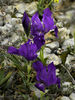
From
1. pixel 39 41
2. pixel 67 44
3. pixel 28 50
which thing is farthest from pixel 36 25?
pixel 67 44

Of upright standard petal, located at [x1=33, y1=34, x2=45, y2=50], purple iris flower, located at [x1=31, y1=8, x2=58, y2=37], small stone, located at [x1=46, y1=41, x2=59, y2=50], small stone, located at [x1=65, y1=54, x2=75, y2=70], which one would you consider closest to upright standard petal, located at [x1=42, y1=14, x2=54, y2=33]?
purple iris flower, located at [x1=31, y1=8, x2=58, y2=37]

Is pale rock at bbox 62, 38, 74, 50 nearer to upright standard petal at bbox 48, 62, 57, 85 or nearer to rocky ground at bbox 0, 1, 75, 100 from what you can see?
rocky ground at bbox 0, 1, 75, 100

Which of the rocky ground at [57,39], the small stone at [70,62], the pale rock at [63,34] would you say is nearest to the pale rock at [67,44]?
the rocky ground at [57,39]

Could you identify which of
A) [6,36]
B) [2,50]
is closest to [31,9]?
[6,36]

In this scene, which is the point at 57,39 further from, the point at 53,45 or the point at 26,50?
the point at 26,50

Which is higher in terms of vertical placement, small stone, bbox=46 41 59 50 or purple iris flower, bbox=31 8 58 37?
purple iris flower, bbox=31 8 58 37

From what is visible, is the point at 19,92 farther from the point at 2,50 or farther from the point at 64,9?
the point at 64,9
